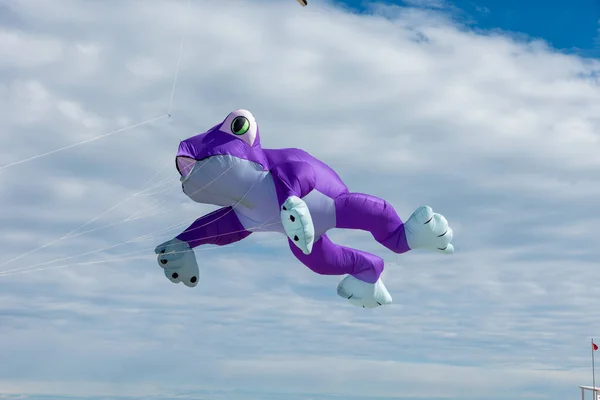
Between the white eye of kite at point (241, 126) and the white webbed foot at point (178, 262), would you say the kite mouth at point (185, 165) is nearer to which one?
the white eye of kite at point (241, 126)

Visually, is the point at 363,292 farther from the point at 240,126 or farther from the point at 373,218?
the point at 240,126

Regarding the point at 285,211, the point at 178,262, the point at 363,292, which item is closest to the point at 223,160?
the point at 285,211

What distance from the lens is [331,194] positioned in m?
15.8

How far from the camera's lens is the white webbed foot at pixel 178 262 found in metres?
16.1

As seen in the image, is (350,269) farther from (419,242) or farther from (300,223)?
(300,223)

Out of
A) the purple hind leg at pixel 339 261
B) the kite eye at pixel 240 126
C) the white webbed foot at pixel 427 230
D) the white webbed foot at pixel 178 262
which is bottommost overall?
the white webbed foot at pixel 178 262

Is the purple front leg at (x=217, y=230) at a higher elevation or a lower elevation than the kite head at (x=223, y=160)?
lower

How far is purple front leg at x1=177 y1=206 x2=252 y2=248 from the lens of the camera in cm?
1636

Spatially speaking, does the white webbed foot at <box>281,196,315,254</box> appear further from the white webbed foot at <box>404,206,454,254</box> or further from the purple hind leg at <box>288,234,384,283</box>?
the white webbed foot at <box>404,206,454,254</box>

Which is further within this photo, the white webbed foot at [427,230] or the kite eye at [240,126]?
the white webbed foot at [427,230]

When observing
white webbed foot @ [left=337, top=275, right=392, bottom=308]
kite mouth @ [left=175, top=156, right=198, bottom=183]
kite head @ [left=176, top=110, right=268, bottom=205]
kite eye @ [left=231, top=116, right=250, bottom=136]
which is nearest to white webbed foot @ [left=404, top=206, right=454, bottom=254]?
white webbed foot @ [left=337, top=275, right=392, bottom=308]

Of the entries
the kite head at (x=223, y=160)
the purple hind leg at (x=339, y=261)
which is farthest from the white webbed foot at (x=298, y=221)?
the purple hind leg at (x=339, y=261)

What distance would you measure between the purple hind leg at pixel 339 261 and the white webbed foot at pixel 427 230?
1059 millimetres

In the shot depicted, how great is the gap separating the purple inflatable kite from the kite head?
0.7 inches
